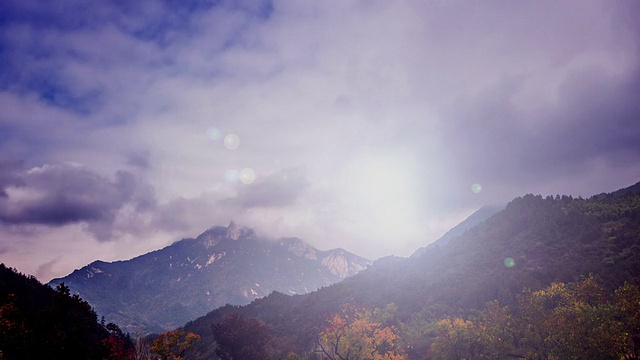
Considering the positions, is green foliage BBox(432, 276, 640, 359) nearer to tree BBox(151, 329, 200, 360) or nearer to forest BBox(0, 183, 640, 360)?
forest BBox(0, 183, 640, 360)

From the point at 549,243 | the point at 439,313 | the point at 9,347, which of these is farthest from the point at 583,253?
the point at 9,347

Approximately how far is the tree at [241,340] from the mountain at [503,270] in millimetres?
27265

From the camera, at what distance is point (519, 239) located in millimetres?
167125

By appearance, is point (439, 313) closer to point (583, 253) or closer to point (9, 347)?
point (583, 253)

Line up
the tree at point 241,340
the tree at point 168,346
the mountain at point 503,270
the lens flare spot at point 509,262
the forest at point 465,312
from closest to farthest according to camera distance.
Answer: the forest at point 465,312
the tree at point 168,346
the tree at point 241,340
the mountain at point 503,270
the lens flare spot at point 509,262

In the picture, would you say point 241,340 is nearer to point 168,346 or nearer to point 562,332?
point 168,346

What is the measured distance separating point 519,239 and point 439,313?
258ft

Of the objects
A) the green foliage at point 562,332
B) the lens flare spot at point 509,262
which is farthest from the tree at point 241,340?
the lens flare spot at point 509,262

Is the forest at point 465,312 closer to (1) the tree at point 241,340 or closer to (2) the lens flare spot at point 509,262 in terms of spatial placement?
(1) the tree at point 241,340

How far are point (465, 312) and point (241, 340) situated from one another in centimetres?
8061

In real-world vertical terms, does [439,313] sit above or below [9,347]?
below

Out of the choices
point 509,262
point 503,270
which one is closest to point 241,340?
point 503,270

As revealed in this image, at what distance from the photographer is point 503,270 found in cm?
13462

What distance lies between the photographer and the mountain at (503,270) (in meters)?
108
